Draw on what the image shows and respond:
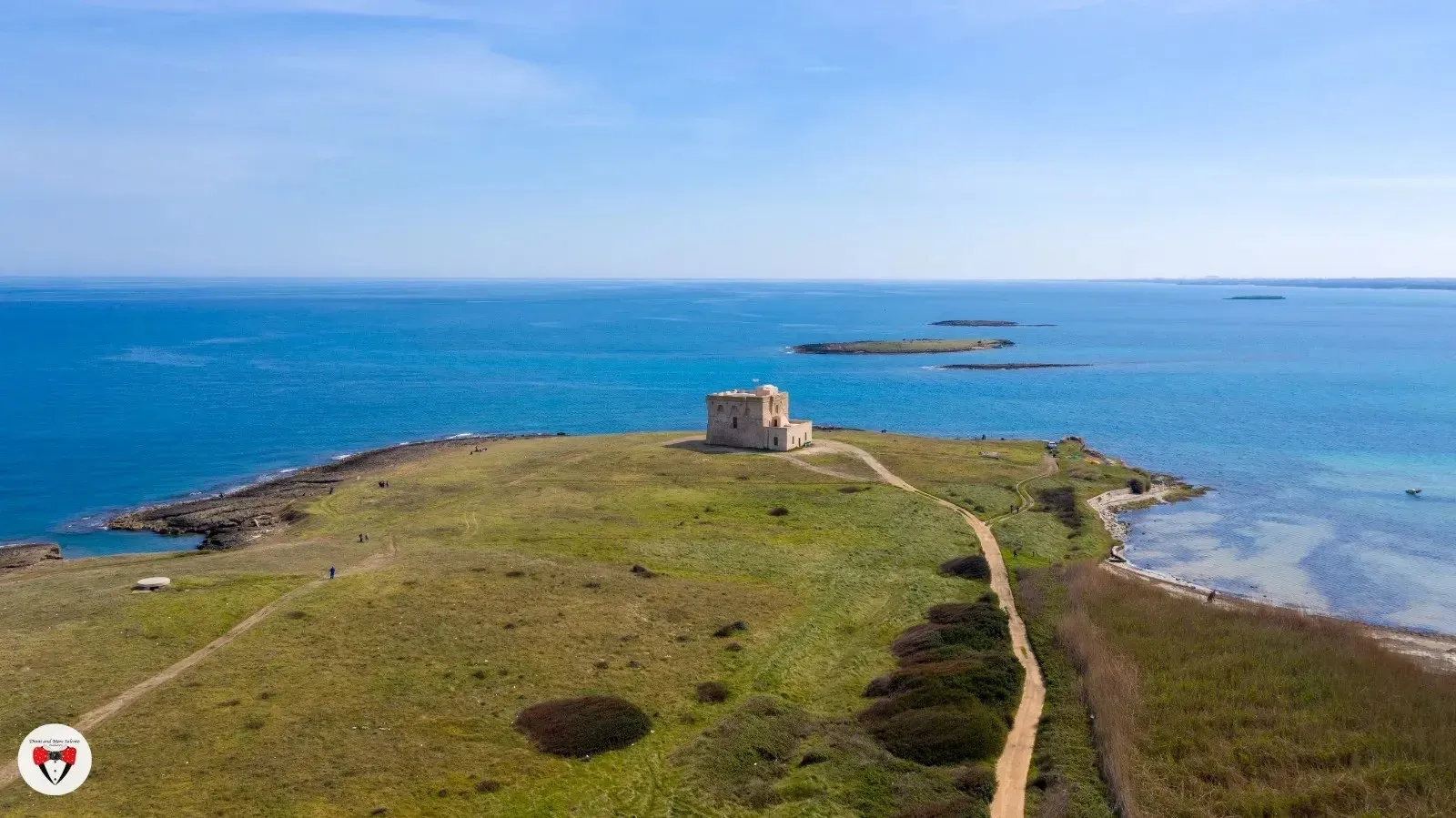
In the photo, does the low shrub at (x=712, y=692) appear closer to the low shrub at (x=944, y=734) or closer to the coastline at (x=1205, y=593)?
the low shrub at (x=944, y=734)

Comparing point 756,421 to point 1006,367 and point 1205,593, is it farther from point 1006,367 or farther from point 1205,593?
point 1006,367

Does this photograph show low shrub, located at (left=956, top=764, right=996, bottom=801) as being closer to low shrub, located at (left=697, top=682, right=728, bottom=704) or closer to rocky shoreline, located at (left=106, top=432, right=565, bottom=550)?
low shrub, located at (left=697, top=682, right=728, bottom=704)

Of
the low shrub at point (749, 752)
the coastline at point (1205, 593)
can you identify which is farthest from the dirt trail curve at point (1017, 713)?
the coastline at point (1205, 593)

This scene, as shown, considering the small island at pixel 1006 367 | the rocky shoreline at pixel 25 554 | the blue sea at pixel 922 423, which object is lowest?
the rocky shoreline at pixel 25 554

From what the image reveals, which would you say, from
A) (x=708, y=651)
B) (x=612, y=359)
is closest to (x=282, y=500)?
(x=708, y=651)

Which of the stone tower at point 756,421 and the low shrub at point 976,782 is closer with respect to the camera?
the low shrub at point 976,782

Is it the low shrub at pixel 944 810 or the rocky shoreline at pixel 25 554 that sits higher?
the low shrub at pixel 944 810

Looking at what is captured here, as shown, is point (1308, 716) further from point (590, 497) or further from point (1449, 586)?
point (590, 497)
